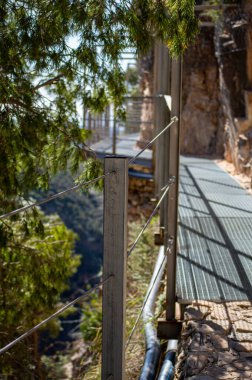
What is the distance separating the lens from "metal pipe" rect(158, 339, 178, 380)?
2939 mm

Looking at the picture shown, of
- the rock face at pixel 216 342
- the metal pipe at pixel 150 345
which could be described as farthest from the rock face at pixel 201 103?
the rock face at pixel 216 342

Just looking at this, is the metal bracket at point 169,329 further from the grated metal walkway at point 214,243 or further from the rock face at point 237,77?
the rock face at point 237,77

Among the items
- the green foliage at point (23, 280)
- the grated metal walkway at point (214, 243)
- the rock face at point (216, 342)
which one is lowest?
the green foliage at point (23, 280)

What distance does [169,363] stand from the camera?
3105 mm

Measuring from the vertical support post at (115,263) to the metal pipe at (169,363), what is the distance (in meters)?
0.74

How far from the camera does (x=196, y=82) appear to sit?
536 inches

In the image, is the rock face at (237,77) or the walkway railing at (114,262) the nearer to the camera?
the walkway railing at (114,262)

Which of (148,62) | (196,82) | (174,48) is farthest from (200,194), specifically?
(148,62)

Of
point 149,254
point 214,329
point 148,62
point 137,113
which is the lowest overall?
point 149,254

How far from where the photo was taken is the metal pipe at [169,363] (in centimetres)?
294

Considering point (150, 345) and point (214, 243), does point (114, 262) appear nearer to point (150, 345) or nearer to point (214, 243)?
point (150, 345)

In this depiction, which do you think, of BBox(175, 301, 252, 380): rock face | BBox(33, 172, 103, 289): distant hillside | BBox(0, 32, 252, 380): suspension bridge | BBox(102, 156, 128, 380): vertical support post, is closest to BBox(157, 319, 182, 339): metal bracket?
BBox(0, 32, 252, 380): suspension bridge

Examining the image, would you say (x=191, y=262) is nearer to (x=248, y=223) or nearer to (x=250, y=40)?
(x=248, y=223)

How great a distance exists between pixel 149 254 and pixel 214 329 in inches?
149
